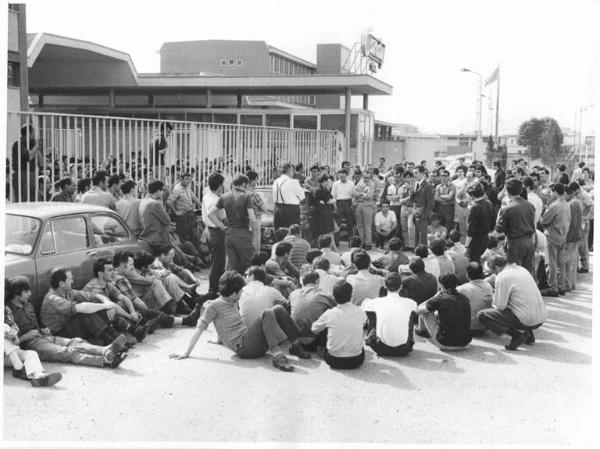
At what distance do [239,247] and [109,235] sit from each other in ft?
6.14

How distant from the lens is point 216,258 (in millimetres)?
10336

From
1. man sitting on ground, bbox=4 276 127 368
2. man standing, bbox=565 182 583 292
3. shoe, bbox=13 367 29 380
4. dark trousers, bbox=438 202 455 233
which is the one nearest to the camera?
shoe, bbox=13 367 29 380

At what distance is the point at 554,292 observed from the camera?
1088cm

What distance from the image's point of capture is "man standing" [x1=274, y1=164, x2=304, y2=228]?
12.7m

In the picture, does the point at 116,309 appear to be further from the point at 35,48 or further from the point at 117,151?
the point at 35,48

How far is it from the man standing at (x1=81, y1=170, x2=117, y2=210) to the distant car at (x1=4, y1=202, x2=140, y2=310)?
1518mm

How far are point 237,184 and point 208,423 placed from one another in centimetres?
479

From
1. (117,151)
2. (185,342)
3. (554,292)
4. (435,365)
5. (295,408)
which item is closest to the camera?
(295,408)

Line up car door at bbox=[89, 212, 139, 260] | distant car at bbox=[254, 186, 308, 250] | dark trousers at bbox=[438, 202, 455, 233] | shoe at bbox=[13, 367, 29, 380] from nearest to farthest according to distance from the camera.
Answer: shoe at bbox=[13, 367, 29, 380]
car door at bbox=[89, 212, 139, 260]
distant car at bbox=[254, 186, 308, 250]
dark trousers at bbox=[438, 202, 455, 233]

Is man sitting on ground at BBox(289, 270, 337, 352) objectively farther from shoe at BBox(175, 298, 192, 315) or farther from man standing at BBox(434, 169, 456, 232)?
man standing at BBox(434, 169, 456, 232)

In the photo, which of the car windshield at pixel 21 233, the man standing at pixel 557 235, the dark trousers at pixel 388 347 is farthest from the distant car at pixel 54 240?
the man standing at pixel 557 235

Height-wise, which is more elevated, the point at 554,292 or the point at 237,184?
the point at 237,184

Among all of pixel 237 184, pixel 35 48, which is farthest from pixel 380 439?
pixel 35 48

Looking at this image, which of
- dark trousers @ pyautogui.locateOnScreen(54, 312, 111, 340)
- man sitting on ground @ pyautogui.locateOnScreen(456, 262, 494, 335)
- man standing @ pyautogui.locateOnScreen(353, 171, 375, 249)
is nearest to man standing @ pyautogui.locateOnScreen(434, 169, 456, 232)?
man standing @ pyautogui.locateOnScreen(353, 171, 375, 249)
